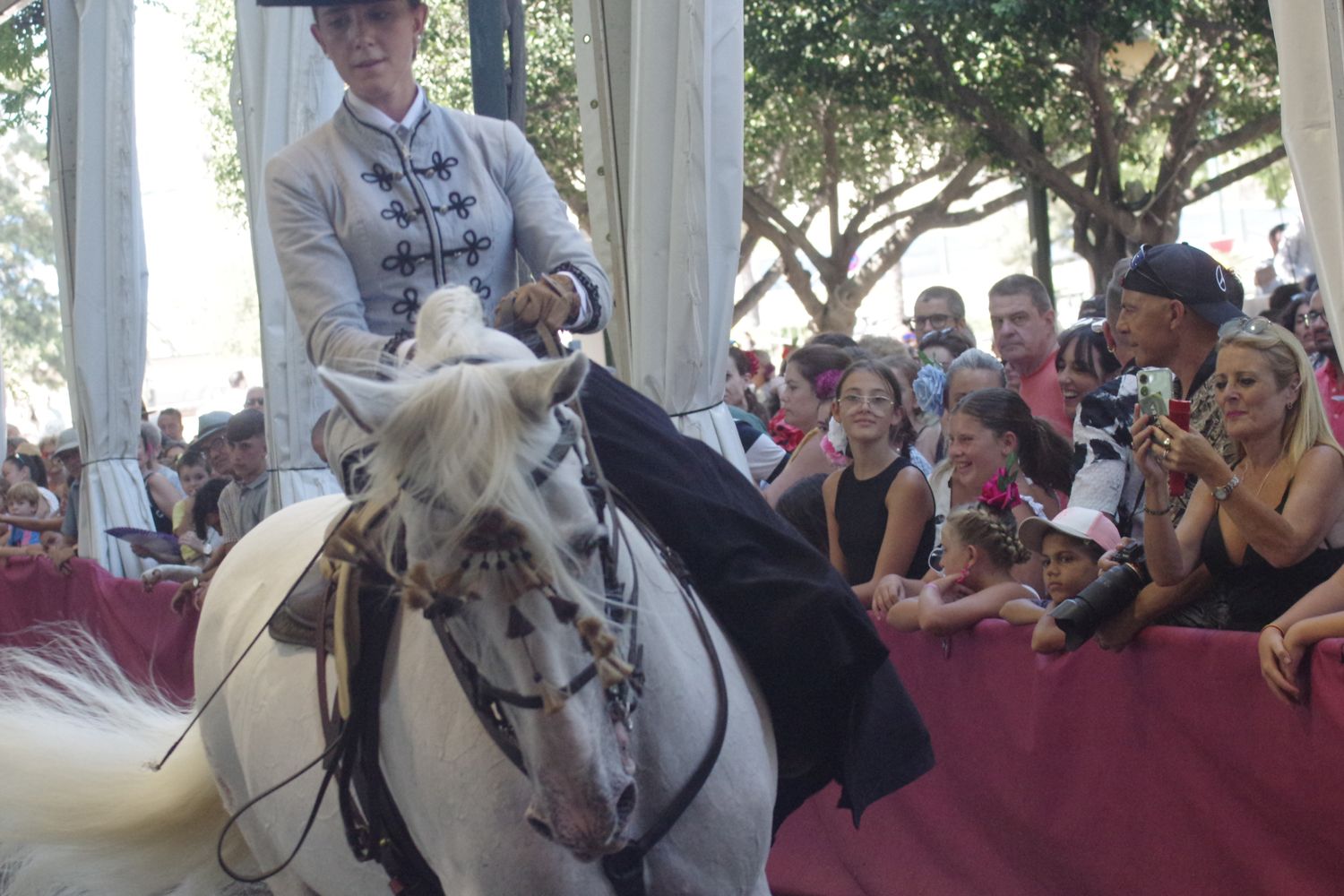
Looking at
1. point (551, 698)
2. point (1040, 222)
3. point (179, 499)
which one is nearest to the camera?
point (551, 698)

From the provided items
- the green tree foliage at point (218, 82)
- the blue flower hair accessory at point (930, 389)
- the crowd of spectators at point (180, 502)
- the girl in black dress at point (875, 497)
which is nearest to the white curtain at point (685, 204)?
the girl in black dress at point (875, 497)

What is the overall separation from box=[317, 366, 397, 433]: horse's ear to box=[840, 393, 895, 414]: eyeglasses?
3.39 m

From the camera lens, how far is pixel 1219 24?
640 inches

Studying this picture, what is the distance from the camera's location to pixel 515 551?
7.18 feet

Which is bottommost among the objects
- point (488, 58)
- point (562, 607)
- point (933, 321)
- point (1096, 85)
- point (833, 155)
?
point (562, 607)

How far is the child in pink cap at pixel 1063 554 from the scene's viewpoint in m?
4.21

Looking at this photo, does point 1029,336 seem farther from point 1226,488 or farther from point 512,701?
point 512,701

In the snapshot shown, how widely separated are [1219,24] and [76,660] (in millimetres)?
14319

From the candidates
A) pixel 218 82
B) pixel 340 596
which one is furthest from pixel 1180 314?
pixel 218 82

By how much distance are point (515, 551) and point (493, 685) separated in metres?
0.22

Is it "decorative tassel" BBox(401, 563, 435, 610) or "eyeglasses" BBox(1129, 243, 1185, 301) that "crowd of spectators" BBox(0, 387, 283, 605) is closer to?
"eyeglasses" BBox(1129, 243, 1185, 301)

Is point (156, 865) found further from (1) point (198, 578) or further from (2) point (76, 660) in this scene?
(1) point (198, 578)

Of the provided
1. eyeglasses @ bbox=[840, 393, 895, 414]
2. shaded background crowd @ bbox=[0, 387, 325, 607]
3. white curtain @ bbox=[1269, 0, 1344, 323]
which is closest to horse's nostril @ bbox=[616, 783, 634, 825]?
white curtain @ bbox=[1269, 0, 1344, 323]

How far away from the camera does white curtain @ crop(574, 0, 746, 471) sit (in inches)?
215
